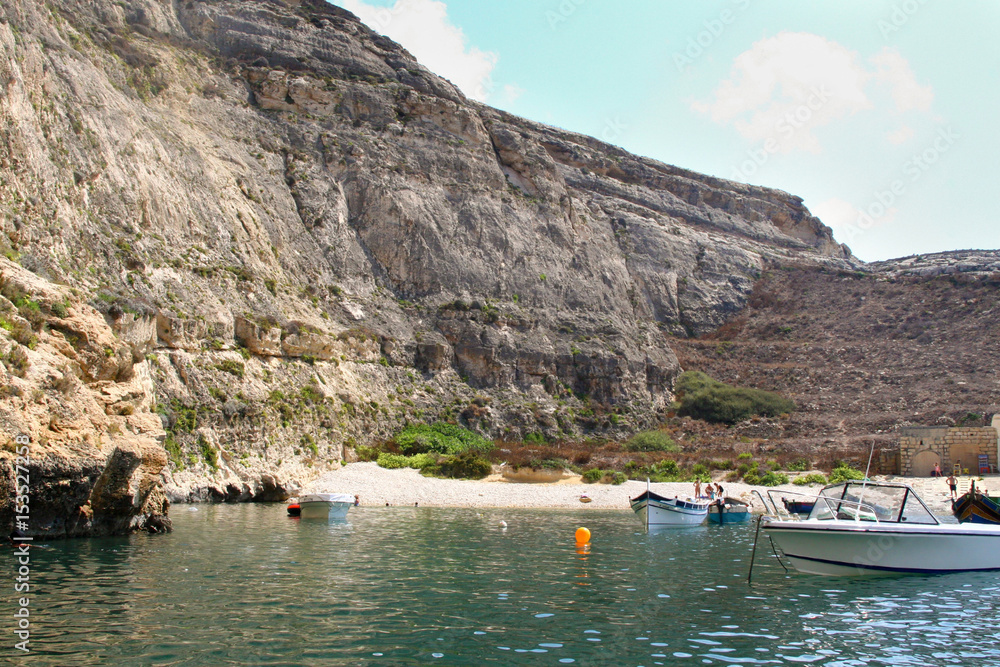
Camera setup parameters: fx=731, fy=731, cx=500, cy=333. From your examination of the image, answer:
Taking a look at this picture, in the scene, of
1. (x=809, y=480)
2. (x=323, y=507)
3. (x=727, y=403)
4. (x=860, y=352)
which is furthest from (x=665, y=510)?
(x=860, y=352)

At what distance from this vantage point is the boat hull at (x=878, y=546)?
14828 millimetres

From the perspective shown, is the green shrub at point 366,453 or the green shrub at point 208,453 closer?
the green shrub at point 208,453

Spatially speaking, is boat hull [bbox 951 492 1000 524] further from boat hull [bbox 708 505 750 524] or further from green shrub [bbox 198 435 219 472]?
green shrub [bbox 198 435 219 472]

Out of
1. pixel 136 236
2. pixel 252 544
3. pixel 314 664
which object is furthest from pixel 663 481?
pixel 314 664

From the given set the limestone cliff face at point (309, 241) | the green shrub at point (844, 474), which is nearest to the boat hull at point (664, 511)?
the green shrub at point (844, 474)

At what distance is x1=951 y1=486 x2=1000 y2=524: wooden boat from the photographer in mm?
17828

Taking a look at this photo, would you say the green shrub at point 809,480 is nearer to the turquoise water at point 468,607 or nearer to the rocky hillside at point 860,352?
the rocky hillside at point 860,352

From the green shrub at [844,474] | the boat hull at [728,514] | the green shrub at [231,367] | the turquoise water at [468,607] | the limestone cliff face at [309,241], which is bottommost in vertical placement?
the turquoise water at [468,607]

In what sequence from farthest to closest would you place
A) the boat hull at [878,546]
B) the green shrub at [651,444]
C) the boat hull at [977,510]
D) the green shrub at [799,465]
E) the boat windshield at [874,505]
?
the green shrub at [651,444], the green shrub at [799,465], the boat hull at [977,510], the boat windshield at [874,505], the boat hull at [878,546]

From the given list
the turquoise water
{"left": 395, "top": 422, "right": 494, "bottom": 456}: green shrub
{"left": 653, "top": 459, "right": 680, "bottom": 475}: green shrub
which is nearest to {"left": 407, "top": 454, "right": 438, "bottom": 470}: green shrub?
{"left": 395, "top": 422, "right": 494, "bottom": 456}: green shrub

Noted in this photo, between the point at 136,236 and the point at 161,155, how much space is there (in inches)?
295

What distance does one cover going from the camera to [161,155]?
40.1 meters

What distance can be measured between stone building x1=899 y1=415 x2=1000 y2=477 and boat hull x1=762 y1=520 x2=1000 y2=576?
23.4 meters

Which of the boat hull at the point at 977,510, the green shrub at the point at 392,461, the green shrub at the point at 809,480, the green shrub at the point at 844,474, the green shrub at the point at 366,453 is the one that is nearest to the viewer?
the boat hull at the point at 977,510
